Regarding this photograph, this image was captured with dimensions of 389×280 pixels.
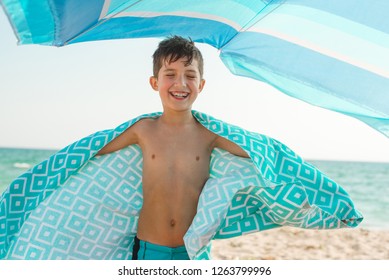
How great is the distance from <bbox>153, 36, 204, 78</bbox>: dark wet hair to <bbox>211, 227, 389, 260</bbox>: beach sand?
2.93 metres

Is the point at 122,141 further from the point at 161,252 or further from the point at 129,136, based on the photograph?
the point at 161,252

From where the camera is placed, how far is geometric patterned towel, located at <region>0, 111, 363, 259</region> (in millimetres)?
2299

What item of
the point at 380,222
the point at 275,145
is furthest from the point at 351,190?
the point at 275,145

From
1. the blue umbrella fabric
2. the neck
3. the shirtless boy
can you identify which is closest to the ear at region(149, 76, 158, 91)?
the shirtless boy

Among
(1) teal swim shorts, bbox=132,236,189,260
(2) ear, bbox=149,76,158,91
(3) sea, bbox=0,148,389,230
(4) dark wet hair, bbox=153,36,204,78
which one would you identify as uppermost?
(3) sea, bbox=0,148,389,230

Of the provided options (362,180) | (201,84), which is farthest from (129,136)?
(362,180)

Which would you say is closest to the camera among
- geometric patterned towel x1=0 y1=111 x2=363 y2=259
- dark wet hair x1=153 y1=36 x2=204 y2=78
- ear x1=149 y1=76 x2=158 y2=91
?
geometric patterned towel x1=0 y1=111 x2=363 y2=259

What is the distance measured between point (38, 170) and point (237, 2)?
53.6 inches

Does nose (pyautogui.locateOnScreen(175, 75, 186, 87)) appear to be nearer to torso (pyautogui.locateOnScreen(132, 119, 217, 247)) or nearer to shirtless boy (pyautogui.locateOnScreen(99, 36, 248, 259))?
shirtless boy (pyautogui.locateOnScreen(99, 36, 248, 259))

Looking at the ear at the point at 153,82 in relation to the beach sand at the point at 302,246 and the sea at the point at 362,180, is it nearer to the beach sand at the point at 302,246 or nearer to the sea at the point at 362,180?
the beach sand at the point at 302,246

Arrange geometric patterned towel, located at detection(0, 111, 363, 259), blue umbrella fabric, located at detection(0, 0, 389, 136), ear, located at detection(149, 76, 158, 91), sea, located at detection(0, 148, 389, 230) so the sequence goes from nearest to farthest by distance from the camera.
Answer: blue umbrella fabric, located at detection(0, 0, 389, 136) → geometric patterned towel, located at detection(0, 111, 363, 259) → ear, located at detection(149, 76, 158, 91) → sea, located at detection(0, 148, 389, 230)

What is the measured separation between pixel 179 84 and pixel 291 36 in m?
0.62

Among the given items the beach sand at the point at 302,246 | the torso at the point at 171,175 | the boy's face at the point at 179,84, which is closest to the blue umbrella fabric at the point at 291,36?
the boy's face at the point at 179,84

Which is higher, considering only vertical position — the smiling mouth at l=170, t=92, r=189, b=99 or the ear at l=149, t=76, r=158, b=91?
the ear at l=149, t=76, r=158, b=91
